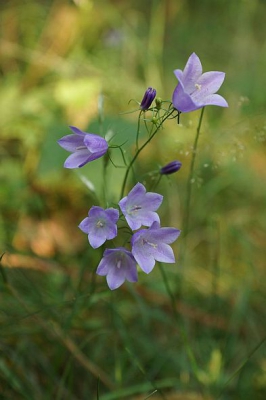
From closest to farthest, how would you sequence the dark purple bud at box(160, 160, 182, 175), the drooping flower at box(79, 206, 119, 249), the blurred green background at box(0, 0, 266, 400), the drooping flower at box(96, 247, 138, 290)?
the drooping flower at box(79, 206, 119, 249) → the drooping flower at box(96, 247, 138, 290) → the dark purple bud at box(160, 160, 182, 175) → the blurred green background at box(0, 0, 266, 400)

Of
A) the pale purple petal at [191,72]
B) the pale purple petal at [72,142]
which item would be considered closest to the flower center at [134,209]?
the pale purple petal at [72,142]

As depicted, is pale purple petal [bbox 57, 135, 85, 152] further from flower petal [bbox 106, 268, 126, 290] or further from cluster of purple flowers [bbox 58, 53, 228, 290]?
flower petal [bbox 106, 268, 126, 290]

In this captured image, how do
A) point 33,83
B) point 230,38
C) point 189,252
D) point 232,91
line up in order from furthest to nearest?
point 230,38 < point 232,91 < point 33,83 < point 189,252

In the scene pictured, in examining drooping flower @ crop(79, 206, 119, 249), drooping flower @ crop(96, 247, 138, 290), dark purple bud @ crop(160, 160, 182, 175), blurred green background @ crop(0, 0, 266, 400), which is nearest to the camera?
drooping flower @ crop(79, 206, 119, 249)

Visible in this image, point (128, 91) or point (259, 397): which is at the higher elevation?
point (128, 91)

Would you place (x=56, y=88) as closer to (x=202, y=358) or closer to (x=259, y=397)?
(x=202, y=358)

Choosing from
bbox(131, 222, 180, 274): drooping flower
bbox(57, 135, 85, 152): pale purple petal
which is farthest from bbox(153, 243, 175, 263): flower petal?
bbox(57, 135, 85, 152): pale purple petal

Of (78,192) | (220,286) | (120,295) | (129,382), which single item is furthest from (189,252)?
(129,382)
